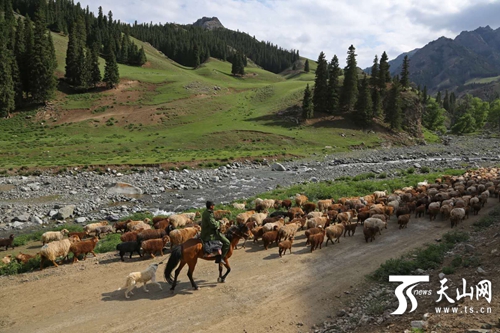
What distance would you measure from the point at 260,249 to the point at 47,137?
2011 inches

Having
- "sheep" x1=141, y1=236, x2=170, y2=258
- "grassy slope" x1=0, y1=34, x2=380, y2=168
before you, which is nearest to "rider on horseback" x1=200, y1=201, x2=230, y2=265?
"sheep" x1=141, y1=236, x2=170, y2=258

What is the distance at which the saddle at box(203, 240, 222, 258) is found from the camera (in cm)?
1020

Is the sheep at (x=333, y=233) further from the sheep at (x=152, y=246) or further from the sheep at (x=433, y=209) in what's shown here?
the sheep at (x=152, y=246)

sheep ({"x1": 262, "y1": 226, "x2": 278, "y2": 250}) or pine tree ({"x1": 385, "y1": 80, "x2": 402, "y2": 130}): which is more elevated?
pine tree ({"x1": 385, "y1": 80, "x2": 402, "y2": 130})

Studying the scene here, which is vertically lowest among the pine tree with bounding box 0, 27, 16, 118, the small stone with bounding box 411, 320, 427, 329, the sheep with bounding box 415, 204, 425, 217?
the small stone with bounding box 411, 320, 427, 329

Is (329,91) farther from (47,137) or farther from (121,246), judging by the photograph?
(121,246)

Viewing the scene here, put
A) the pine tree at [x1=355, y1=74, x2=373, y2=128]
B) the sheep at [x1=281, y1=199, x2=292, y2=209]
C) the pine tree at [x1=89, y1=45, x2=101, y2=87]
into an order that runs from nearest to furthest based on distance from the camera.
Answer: the sheep at [x1=281, y1=199, x2=292, y2=209] < the pine tree at [x1=355, y1=74, x2=373, y2=128] < the pine tree at [x1=89, y1=45, x2=101, y2=87]

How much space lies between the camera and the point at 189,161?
39.9m

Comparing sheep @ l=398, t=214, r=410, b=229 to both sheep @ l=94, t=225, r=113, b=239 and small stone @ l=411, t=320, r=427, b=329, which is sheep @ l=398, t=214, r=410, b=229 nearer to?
small stone @ l=411, t=320, r=427, b=329

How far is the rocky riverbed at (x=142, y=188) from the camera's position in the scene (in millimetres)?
21609

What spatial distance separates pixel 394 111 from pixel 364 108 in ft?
24.5

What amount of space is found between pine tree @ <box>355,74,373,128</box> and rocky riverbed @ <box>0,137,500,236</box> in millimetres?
24449

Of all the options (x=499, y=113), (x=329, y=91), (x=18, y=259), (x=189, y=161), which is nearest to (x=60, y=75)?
(x=189, y=161)

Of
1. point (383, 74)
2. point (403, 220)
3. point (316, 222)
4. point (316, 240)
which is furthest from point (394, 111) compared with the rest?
point (316, 240)
